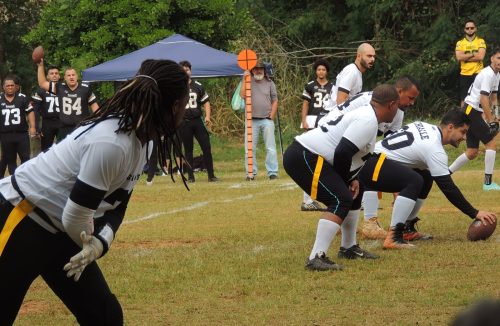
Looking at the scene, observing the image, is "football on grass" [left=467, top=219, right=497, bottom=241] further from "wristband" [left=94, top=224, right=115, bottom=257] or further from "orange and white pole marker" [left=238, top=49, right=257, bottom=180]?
"orange and white pole marker" [left=238, top=49, right=257, bottom=180]

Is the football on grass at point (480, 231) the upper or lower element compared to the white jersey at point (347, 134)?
lower

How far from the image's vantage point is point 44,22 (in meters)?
28.8

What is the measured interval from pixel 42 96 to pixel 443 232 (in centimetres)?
940

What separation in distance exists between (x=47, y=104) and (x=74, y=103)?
2.97 ft

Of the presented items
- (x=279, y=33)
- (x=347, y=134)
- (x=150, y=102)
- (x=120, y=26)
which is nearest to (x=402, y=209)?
(x=347, y=134)

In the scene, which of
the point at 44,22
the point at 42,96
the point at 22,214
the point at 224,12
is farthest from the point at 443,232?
the point at 44,22

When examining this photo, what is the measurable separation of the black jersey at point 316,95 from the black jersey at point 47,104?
14.8 feet

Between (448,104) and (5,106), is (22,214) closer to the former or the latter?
(5,106)

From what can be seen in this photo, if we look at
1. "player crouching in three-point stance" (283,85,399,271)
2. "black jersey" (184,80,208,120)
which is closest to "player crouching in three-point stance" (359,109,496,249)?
"player crouching in three-point stance" (283,85,399,271)

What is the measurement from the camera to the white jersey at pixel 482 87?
1459cm

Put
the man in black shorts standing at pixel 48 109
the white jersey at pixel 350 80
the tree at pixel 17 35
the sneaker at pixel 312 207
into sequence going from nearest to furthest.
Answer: the white jersey at pixel 350 80, the sneaker at pixel 312 207, the man in black shorts standing at pixel 48 109, the tree at pixel 17 35

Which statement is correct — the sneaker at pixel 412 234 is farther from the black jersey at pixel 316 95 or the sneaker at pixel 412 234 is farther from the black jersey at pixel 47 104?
the black jersey at pixel 47 104

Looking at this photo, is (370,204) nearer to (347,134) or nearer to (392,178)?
(392,178)

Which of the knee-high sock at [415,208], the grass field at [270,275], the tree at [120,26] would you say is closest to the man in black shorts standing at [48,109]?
the grass field at [270,275]
